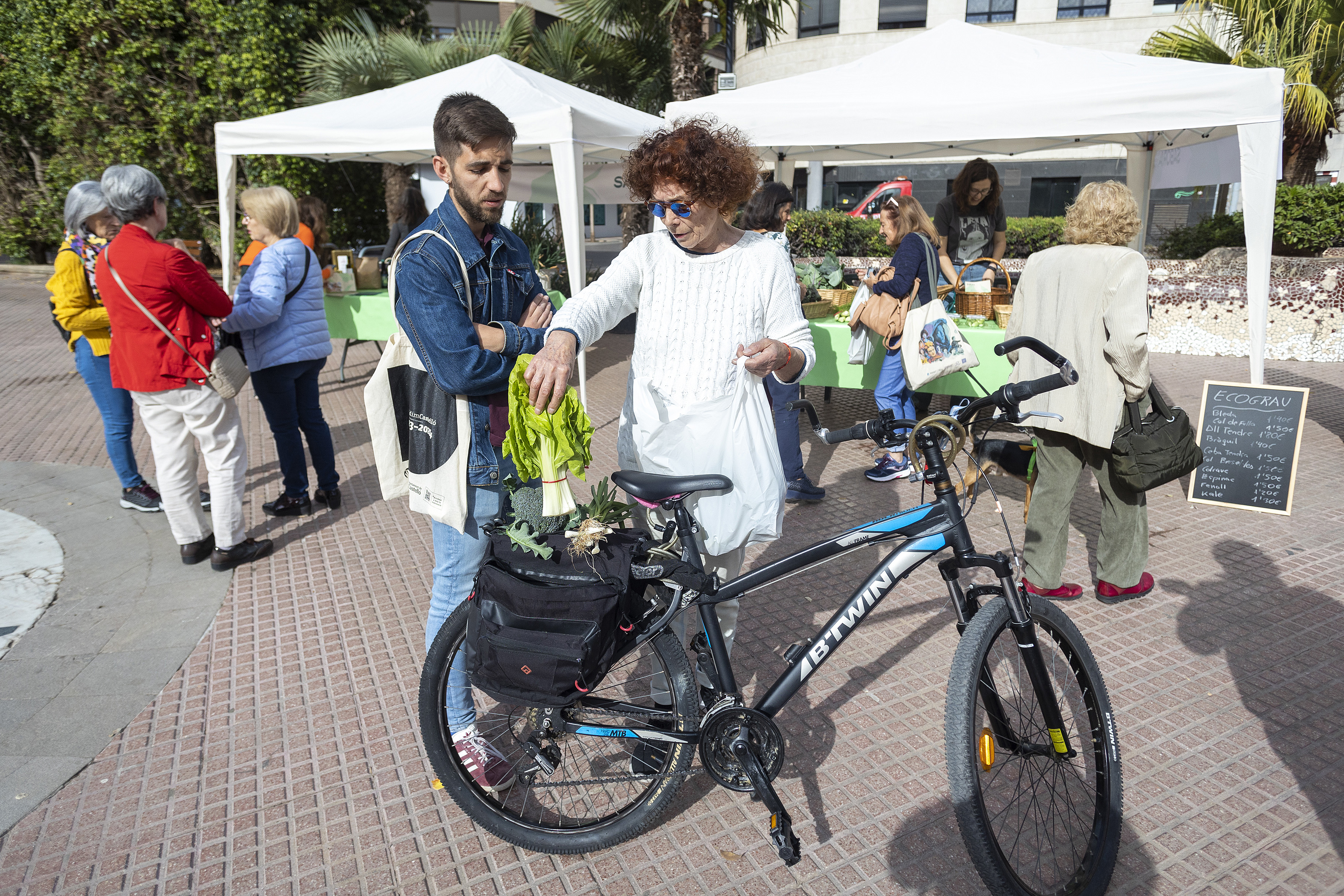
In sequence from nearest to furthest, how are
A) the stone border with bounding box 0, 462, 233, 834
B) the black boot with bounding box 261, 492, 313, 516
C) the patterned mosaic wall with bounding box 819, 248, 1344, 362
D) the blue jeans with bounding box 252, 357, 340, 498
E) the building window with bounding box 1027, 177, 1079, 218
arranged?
1. the stone border with bounding box 0, 462, 233, 834
2. the blue jeans with bounding box 252, 357, 340, 498
3. the black boot with bounding box 261, 492, 313, 516
4. the patterned mosaic wall with bounding box 819, 248, 1344, 362
5. the building window with bounding box 1027, 177, 1079, 218

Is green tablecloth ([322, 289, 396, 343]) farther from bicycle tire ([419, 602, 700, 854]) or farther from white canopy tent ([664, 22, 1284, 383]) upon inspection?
bicycle tire ([419, 602, 700, 854])

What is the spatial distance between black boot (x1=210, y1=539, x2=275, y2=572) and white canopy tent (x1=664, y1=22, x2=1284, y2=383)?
3.90 metres

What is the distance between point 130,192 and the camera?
3.62 meters

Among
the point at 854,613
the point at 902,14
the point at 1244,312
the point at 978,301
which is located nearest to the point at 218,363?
the point at 854,613

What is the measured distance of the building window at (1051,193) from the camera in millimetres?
26500

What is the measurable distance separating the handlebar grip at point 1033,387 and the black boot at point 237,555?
3.92m

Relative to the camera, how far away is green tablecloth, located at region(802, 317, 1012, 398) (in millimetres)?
5613

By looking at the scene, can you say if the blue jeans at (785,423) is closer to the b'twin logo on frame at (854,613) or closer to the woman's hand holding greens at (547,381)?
the b'twin logo on frame at (854,613)

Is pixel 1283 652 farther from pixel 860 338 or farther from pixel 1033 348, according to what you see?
pixel 860 338

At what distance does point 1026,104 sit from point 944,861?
480cm

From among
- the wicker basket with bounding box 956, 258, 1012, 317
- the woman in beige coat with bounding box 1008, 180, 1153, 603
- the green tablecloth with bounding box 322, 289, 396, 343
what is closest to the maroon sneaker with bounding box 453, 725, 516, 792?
the woman in beige coat with bounding box 1008, 180, 1153, 603

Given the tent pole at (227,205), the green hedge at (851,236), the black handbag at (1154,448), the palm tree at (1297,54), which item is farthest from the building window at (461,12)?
the black handbag at (1154,448)

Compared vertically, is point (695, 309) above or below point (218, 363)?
above

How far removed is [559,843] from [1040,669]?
4.63ft
